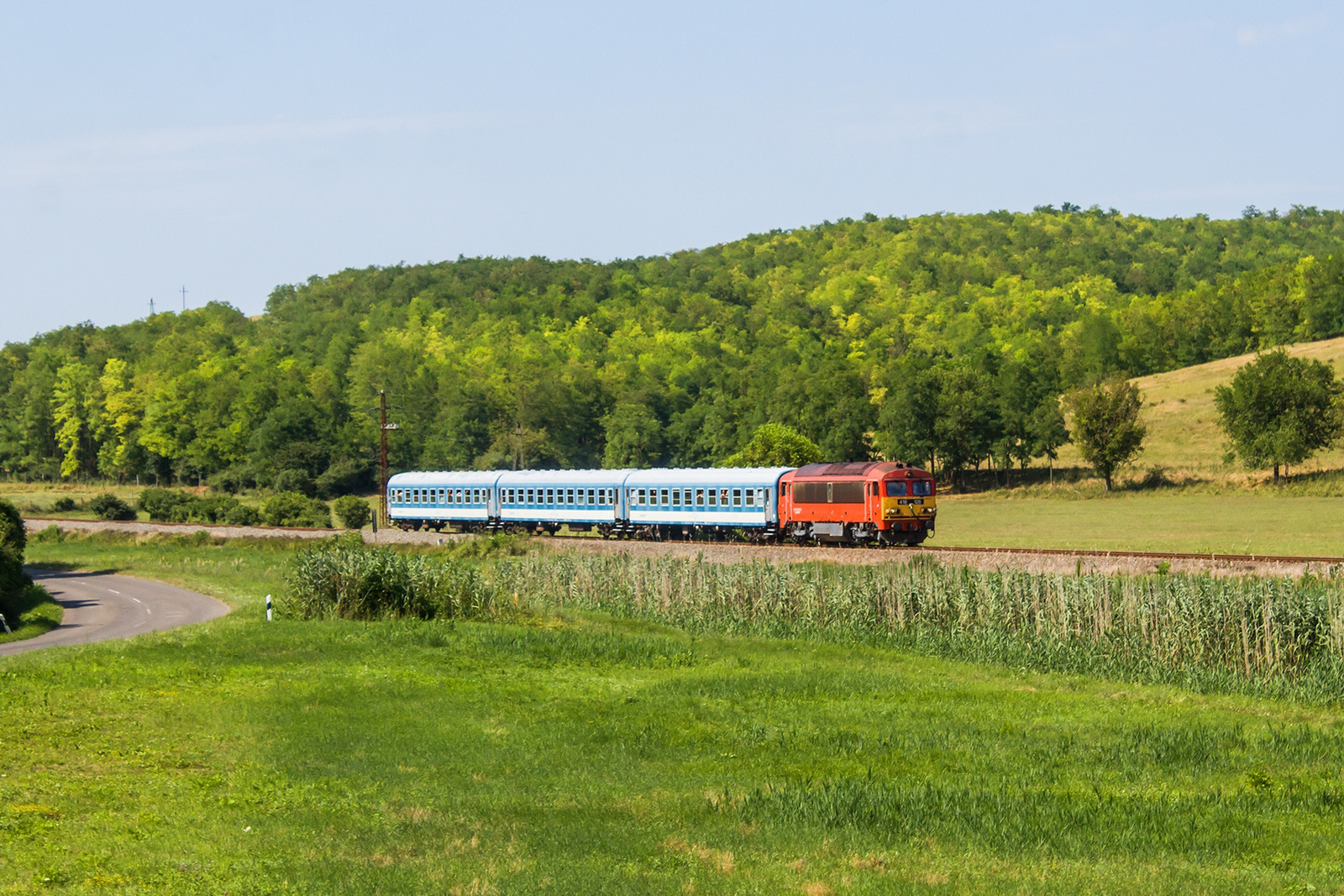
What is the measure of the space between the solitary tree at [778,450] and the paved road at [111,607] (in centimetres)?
5454

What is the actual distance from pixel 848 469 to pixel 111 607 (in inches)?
1131

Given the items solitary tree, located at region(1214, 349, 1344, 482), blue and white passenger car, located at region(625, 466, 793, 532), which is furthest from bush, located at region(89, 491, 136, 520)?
solitary tree, located at region(1214, 349, 1344, 482)

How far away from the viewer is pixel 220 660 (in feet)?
79.5

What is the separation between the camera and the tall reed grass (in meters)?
24.4

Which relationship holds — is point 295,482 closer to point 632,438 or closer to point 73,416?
point 632,438

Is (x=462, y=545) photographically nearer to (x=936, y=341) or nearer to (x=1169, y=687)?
(x=1169, y=687)

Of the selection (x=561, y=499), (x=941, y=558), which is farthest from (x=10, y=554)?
(x=941, y=558)

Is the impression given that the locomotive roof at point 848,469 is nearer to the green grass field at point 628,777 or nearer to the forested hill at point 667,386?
the green grass field at point 628,777

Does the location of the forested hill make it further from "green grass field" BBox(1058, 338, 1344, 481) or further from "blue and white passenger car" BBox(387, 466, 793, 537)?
"blue and white passenger car" BBox(387, 466, 793, 537)

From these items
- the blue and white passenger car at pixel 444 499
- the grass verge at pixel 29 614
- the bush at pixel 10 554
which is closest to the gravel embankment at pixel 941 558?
the blue and white passenger car at pixel 444 499

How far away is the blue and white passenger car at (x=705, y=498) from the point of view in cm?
5591

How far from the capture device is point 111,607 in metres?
45.5

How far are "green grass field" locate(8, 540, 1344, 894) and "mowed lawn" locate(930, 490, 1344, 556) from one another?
29465 mm

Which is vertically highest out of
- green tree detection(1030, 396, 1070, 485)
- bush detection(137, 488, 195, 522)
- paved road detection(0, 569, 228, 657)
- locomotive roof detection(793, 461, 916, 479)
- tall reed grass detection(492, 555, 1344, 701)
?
green tree detection(1030, 396, 1070, 485)
